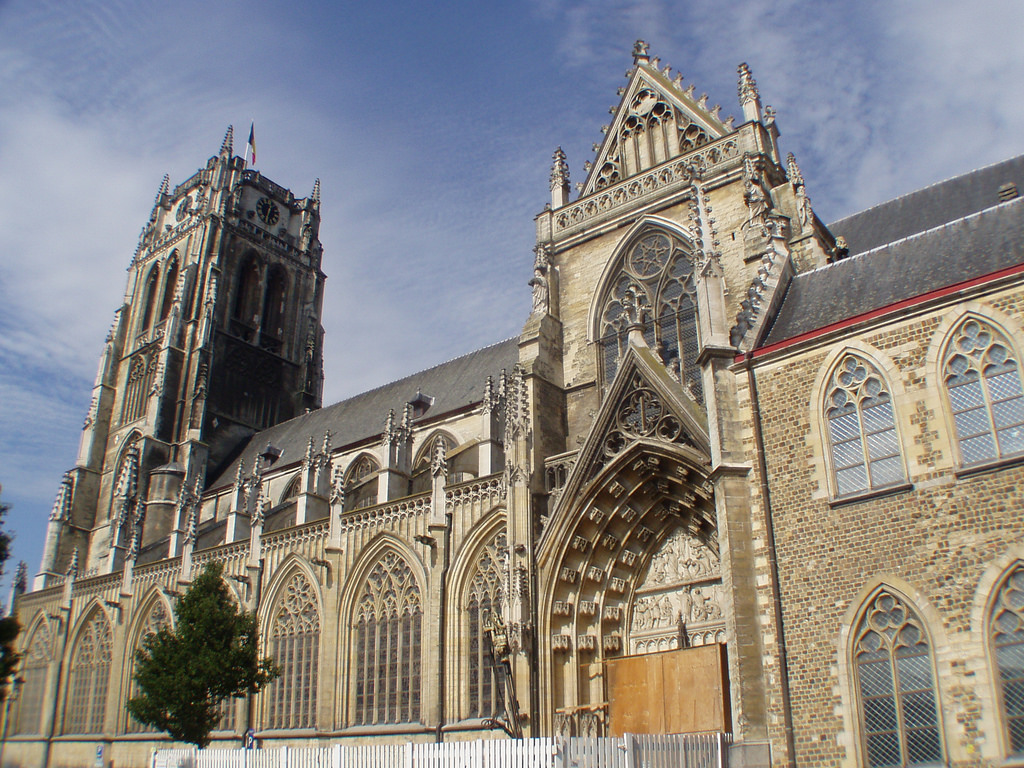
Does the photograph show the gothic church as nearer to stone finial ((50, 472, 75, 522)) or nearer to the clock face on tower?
stone finial ((50, 472, 75, 522))

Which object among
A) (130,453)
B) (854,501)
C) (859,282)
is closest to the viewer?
(854,501)

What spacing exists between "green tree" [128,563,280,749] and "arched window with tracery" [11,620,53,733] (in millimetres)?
12245

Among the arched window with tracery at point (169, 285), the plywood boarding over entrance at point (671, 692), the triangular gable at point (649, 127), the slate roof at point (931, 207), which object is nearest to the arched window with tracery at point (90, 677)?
the arched window with tracery at point (169, 285)

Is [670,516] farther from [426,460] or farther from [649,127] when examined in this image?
[426,460]

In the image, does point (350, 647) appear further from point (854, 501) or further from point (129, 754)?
point (854, 501)

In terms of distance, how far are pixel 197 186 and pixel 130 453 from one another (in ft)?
43.5

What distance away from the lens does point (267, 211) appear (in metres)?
41.7

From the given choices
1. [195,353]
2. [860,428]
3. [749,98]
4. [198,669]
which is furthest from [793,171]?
[195,353]

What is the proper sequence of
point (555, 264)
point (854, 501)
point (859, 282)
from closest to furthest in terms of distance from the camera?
1. point (854, 501)
2. point (859, 282)
3. point (555, 264)

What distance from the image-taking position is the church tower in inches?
1314

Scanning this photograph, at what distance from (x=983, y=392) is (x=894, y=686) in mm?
3435

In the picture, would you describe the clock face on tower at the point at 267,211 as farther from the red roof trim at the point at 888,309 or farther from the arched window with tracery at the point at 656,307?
the red roof trim at the point at 888,309

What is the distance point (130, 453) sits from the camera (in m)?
34.2

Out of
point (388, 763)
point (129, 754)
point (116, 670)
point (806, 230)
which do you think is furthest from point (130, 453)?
point (806, 230)
